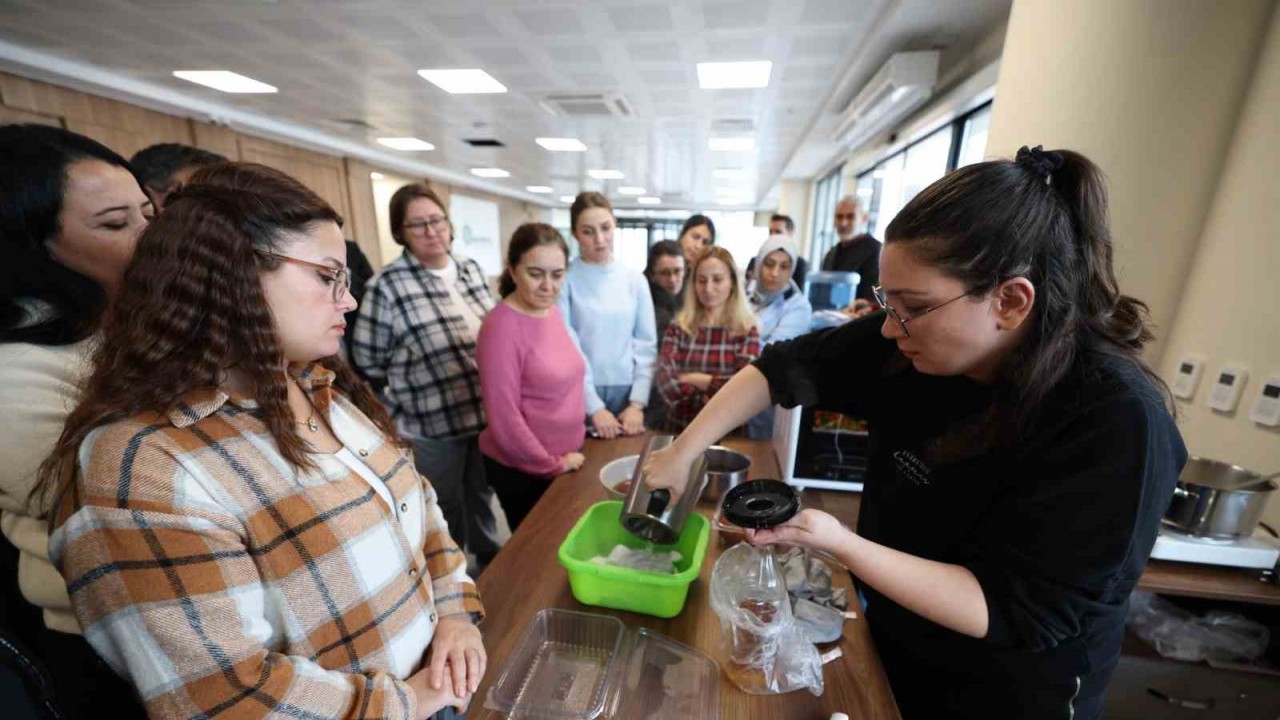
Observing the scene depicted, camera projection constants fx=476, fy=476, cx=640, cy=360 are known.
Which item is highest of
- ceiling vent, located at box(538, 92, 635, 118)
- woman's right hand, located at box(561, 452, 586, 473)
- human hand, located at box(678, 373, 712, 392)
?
ceiling vent, located at box(538, 92, 635, 118)

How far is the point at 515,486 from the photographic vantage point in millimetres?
1586

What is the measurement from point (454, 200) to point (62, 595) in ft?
33.7

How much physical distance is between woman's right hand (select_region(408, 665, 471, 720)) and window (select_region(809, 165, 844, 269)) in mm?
7445

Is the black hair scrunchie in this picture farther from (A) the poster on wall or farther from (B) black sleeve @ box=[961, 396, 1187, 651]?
(A) the poster on wall

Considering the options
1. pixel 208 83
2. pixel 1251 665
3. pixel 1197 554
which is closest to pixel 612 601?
pixel 1197 554

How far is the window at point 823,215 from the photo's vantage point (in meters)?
7.50

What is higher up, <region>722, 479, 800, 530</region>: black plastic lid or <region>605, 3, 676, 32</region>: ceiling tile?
<region>605, 3, 676, 32</region>: ceiling tile

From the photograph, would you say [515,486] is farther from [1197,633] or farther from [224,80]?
[224,80]

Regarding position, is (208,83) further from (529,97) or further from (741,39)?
(741,39)

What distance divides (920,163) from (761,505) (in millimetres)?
4434

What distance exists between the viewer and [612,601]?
0.91m

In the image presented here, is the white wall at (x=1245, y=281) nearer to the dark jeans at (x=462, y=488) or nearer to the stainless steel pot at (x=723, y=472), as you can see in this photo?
the stainless steel pot at (x=723, y=472)

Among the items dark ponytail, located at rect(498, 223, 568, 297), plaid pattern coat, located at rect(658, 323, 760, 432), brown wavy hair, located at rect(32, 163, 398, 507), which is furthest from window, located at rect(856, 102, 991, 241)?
brown wavy hair, located at rect(32, 163, 398, 507)

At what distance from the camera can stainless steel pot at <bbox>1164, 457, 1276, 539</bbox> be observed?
115 centimetres
